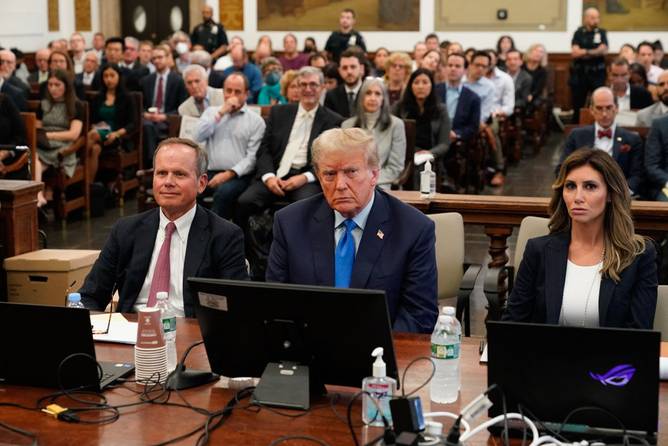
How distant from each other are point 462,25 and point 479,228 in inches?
380

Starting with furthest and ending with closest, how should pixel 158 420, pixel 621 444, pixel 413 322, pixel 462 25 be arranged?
pixel 462 25
pixel 413 322
pixel 158 420
pixel 621 444

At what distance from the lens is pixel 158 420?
2.51 meters

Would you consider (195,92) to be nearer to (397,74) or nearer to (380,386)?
(397,74)

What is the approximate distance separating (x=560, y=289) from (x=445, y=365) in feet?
3.21

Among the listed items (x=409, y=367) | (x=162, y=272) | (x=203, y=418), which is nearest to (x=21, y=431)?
(x=203, y=418)

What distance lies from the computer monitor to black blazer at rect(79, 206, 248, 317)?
3.37ft

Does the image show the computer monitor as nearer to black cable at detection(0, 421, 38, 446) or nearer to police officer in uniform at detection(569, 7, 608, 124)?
black cable at detection(0, 421, 38, 446)

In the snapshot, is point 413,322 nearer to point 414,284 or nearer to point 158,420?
point 414,284

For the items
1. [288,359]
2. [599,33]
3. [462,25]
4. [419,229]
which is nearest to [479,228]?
[419,229]

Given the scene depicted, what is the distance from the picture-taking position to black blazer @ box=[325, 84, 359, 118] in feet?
27.3

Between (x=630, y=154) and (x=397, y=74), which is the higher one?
(x=397, y=74)

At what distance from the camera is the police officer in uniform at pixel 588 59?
49.9 ft

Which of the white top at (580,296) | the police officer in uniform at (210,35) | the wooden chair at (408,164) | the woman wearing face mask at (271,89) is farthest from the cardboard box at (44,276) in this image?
the police officer in uniform at (210,35)

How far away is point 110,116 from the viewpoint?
9.82m
